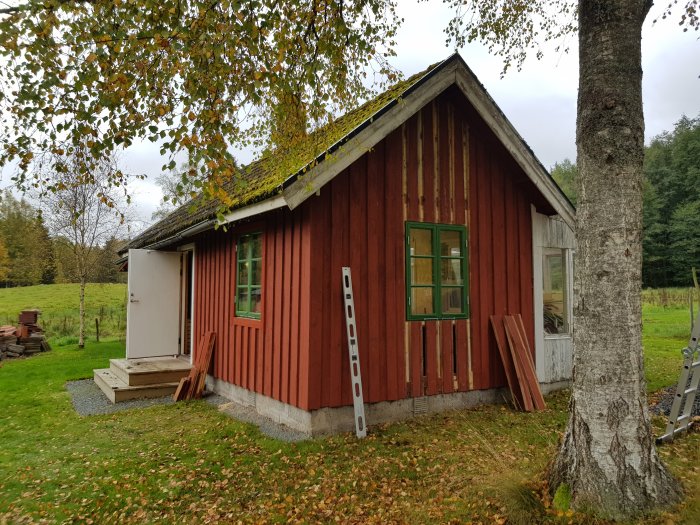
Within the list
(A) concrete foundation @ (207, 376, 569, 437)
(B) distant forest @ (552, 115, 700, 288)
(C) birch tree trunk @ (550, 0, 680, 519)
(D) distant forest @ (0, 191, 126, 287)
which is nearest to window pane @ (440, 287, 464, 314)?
(A) concrete foundation @ (207, 376, 569, 437)

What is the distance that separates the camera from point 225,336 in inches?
313

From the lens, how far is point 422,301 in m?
6.59

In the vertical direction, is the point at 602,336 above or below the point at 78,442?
above

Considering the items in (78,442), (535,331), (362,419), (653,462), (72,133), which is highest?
(72,133)

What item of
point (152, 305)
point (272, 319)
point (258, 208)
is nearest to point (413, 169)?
point (258, 208)

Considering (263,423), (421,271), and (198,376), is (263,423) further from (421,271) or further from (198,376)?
(421,271)

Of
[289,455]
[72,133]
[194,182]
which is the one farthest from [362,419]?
[72,133]

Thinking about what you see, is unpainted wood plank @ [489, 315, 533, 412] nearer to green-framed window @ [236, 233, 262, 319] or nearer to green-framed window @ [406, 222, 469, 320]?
green-framed window @ [406, 222, 469, 320]

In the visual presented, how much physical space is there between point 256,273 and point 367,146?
269 centimetres

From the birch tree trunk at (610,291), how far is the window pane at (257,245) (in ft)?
15.2

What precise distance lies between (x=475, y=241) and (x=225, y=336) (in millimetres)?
4546

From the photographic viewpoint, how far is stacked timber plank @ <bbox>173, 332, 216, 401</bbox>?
7.96 metres

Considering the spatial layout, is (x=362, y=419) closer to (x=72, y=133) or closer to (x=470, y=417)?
(x=470, y=417)

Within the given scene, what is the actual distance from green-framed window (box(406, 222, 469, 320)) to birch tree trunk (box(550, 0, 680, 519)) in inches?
121
